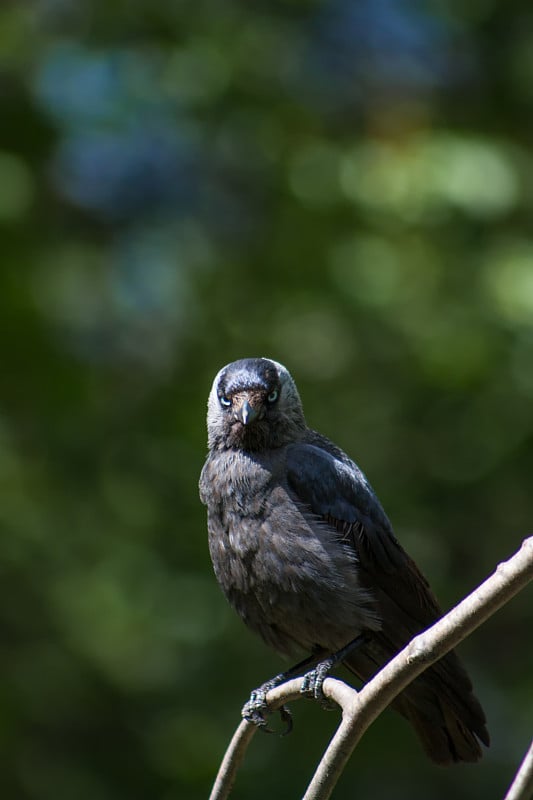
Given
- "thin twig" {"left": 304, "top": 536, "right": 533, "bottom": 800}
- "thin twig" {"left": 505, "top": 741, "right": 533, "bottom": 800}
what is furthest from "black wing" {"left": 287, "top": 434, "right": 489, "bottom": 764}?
"thin twig" {"left": 505, "top": 741, "right": 533, "bottom": 800}

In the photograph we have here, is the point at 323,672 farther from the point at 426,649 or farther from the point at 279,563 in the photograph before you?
the point at 426,649

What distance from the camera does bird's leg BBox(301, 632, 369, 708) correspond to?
3.22 m

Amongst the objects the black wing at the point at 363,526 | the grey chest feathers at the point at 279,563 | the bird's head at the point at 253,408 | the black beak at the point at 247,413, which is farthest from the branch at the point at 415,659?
the bird's head at the point at 253,408

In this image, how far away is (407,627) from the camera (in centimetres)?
367

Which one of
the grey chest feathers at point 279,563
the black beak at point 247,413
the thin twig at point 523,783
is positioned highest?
the black beak at point 247,413

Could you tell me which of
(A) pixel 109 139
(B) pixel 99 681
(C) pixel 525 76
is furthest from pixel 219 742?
(C) pixel 525 76

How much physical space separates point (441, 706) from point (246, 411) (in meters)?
1.12

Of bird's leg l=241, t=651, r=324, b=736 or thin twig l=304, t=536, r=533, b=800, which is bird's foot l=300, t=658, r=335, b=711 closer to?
bird's leg l=241, t=651, r=324, b=736

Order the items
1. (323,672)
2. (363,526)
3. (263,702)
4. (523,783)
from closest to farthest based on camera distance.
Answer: (523,783) → (263,702) → (323,672) → (363,526)

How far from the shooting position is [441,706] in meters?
3.60

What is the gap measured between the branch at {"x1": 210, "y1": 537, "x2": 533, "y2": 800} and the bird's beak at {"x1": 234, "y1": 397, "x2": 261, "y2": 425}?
4.12ft

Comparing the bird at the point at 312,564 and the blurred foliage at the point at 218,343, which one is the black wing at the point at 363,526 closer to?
the bird at the point at 312,564

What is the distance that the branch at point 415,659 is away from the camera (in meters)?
1.92

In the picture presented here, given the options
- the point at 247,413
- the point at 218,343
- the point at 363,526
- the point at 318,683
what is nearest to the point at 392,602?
the point at 363,526
